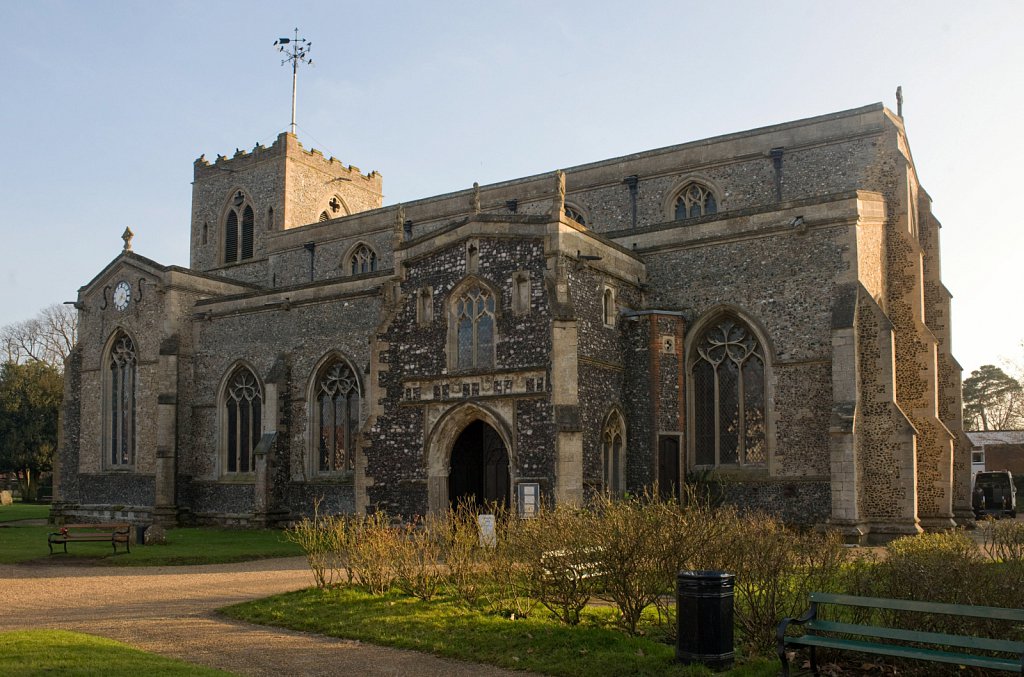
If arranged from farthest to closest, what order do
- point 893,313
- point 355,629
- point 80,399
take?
point 80,399 < point 893,313 < point 355,629

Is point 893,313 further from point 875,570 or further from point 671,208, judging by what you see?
point 875,570

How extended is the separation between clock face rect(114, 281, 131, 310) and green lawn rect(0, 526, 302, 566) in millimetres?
8894

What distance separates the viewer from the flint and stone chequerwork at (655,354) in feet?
67.9

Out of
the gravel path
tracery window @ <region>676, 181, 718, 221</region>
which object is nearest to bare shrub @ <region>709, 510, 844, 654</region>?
the gravel path

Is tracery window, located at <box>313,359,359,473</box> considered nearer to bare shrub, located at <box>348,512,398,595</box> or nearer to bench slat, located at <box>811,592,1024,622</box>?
bare shrub, located at <box>348,512,398,595</box>

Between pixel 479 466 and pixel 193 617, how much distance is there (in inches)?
442

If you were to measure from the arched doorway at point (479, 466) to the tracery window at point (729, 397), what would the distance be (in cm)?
488

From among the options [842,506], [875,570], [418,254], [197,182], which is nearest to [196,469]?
[418,254]

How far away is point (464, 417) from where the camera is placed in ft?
71.8

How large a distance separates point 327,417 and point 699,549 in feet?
64.1

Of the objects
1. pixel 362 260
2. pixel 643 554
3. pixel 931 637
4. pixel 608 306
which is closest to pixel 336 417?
pixel 362 260

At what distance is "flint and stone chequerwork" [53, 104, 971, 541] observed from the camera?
20.7m

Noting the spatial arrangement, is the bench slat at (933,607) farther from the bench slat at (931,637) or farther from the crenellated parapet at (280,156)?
the crenellated parapet at (280,156)

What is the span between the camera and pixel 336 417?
28.6m
